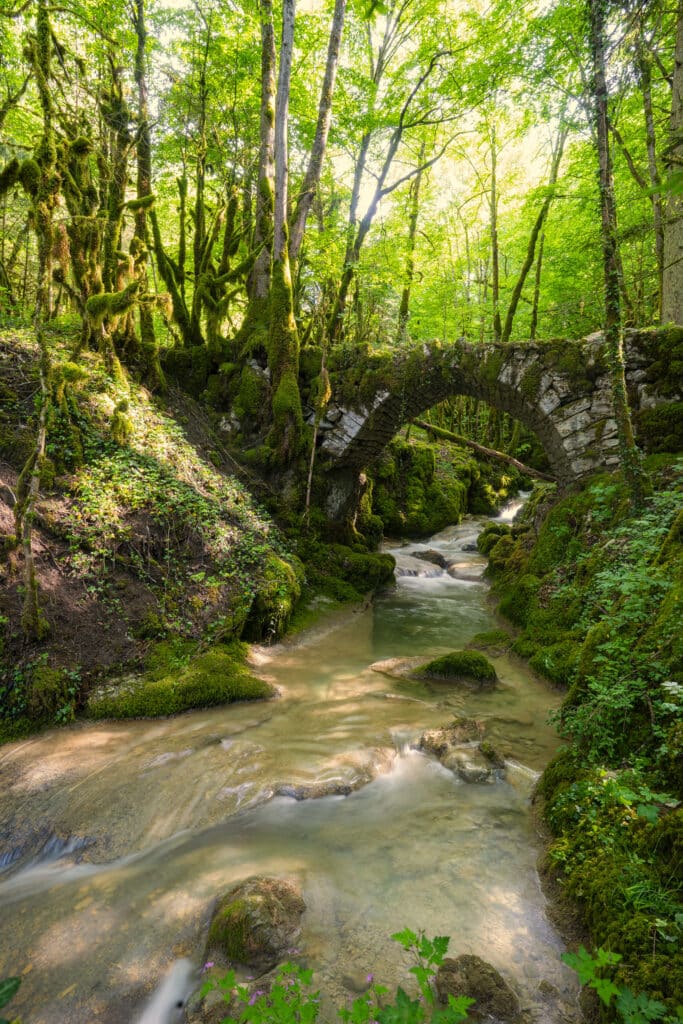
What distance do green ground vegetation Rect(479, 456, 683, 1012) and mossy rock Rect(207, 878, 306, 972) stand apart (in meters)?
1.60

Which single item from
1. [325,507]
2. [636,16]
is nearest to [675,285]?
[636,16]

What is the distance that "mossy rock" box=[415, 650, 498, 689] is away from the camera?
19.4ft

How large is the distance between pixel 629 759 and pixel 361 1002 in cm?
226

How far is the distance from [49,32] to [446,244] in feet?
61.2

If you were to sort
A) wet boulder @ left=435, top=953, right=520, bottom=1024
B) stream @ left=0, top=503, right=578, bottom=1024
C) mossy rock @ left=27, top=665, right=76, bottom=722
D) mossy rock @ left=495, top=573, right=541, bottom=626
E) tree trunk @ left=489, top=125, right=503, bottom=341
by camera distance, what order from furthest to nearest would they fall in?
tree trunk @ left=489, top=125, right=503, bottom=341 → mossy rock @ left=495, top=573, right=541, bottom=626 → mossy rock @ left=27, top=665, right=76, bottom=722 → stream @ left=0, top=503, right=578, bottom=1024 → wet boulder @ left=435, top=953, right=520, bottom=1024

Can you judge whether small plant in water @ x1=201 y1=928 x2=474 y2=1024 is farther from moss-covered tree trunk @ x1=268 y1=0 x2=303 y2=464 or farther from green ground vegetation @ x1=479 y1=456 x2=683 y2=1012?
moss-covered tree trunk @ x1=268 y1=0 x2=303 y2=464

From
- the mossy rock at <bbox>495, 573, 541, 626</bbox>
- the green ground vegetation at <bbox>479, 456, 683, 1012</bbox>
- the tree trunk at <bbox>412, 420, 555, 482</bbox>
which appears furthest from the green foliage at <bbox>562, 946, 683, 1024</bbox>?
the tree trunk at <bbox>412, 420, 555, 482</bbox>

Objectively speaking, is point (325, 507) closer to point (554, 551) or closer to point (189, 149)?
point (554, 551)

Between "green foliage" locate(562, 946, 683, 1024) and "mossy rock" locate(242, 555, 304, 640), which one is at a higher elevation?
"mossy rock" locate(242, 555, 304, 640)

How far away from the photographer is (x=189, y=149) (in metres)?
11.4

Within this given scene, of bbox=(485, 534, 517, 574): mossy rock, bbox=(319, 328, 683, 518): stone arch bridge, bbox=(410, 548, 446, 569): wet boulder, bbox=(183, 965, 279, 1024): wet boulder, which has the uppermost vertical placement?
bbox=(319, 328, 683, 518): stone arch bridge

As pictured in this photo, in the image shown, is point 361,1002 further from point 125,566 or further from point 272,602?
point 272,602

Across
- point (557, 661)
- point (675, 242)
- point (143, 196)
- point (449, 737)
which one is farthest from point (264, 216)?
point (449, 737)

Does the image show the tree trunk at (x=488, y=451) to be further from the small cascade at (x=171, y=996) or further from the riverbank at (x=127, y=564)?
the small cascade at (x=171, y=996)
